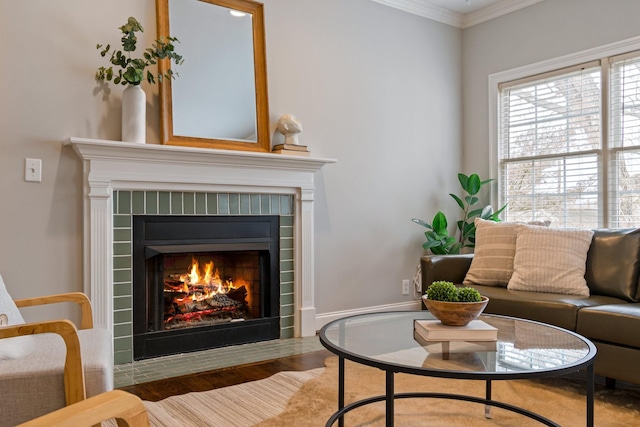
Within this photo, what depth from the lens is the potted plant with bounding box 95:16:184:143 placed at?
295 cm

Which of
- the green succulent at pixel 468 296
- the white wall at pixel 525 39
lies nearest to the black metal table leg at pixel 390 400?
the green succulent at pixel 468 296

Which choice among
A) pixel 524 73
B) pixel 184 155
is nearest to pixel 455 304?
pixel 184 155

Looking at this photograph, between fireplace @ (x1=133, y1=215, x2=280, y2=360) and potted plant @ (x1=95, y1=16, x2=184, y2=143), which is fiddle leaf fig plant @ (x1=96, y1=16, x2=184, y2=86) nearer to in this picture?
potted plant @ (x1=95, y1=16, x2=184, y2=143)

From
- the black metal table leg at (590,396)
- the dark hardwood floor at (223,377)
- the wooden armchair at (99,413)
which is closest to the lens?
the wooden armchair at (99,413)

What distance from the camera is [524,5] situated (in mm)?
4293

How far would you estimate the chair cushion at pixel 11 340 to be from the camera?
1.56m

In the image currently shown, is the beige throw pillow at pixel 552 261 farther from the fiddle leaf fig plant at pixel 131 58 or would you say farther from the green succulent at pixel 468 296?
the fiddle leaf fig plant at pixel 131 58

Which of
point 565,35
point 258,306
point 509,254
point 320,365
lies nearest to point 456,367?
point 320,365

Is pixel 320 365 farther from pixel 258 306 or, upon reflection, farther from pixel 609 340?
pixel 609 340

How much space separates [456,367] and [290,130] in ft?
7.70

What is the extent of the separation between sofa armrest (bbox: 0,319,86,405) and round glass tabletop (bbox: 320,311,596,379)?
0.77 meters

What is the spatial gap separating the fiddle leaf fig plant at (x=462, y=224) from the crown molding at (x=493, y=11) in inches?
54.8

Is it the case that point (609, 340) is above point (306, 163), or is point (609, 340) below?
below

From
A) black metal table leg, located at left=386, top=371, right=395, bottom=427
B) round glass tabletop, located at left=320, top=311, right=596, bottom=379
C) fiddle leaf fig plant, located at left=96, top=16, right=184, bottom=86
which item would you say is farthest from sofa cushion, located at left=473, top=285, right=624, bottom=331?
fiddle leaf fig plant, located at left=96, top=16, right=184, bottom=86
